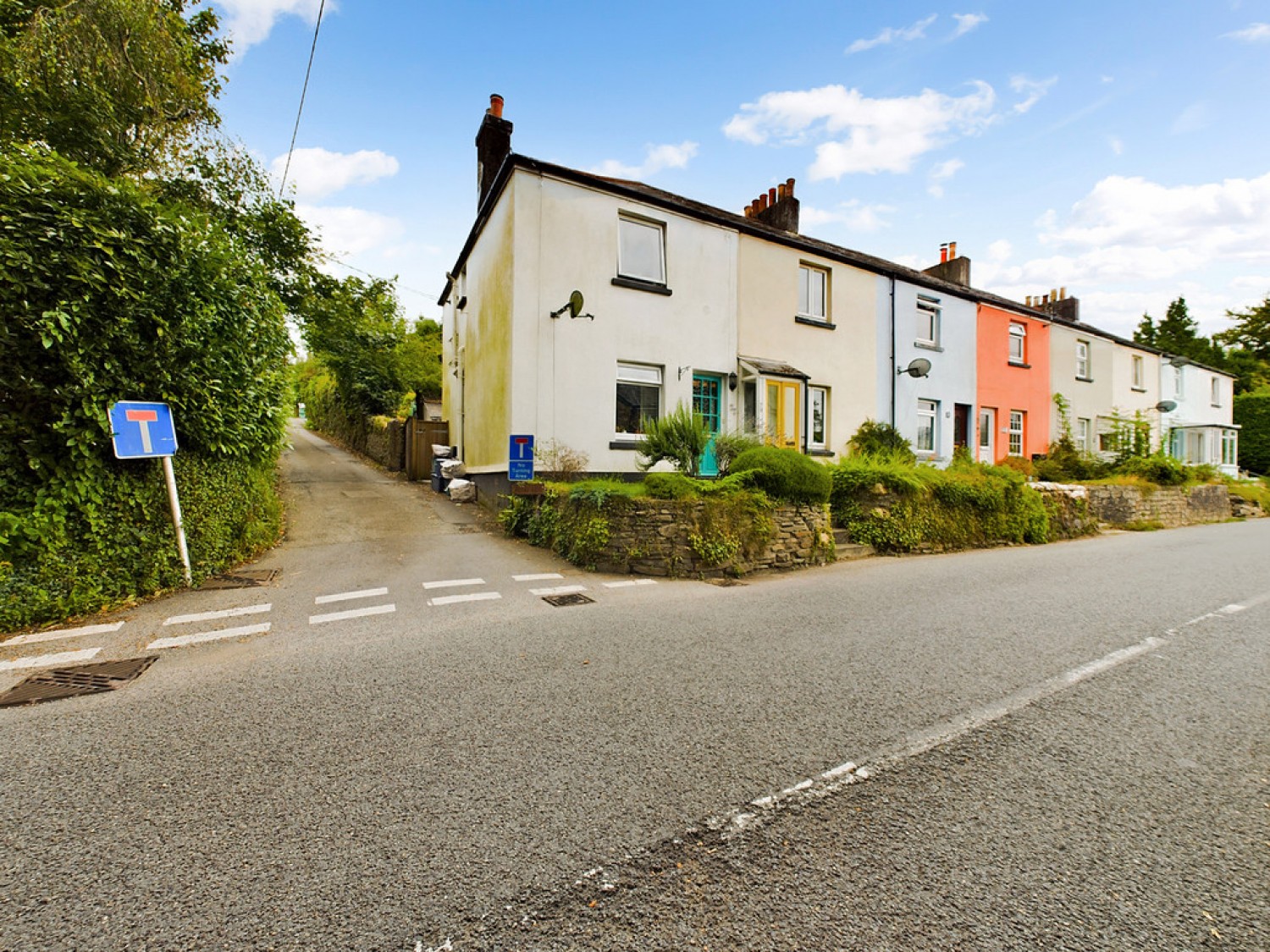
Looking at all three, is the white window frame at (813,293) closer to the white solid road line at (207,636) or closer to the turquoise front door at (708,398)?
the turquoise front door at (708,398)

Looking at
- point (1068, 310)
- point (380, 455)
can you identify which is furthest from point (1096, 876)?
point (1068, 310)

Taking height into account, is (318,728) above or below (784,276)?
below

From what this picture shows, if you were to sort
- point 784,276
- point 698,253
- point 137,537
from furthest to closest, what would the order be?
point 784,276 < point 698,253 < point 137,537

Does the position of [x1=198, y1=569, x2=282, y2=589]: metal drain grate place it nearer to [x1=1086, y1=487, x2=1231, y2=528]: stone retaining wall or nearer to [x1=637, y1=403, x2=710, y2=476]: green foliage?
[x1=637, y1=403, x2=710, y2=476]: green foliage

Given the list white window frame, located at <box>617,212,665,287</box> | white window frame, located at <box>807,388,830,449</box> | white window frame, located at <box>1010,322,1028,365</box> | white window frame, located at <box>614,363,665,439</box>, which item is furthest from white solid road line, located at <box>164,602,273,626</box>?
white window frame, located at <box>1010,322,1028,365</box>

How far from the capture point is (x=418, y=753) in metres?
2.90

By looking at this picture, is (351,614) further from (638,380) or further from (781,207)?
(781,207)

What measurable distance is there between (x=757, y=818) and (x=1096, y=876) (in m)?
1.19

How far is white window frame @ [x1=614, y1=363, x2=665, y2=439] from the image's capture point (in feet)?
37.1

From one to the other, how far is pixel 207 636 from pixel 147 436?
2376 mm

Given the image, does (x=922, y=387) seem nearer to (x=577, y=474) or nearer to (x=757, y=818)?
(x=577, y=474)

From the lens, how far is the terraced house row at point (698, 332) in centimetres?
1068

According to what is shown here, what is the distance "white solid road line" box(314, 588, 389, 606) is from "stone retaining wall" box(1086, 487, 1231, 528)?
52.3 ft

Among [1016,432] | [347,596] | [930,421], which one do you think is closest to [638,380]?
[347,596]
